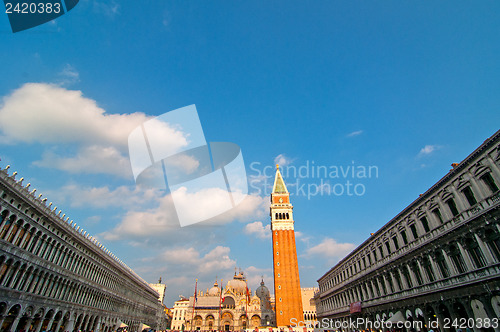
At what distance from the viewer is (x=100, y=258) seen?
44062mm

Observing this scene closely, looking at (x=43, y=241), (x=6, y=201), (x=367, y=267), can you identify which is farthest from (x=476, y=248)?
(x=43, y=241)

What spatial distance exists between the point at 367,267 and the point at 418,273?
40.1 feet

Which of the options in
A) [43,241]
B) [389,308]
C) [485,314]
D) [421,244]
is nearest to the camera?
[485,314]

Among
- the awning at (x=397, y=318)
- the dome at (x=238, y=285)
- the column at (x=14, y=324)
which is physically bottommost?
the column at (x=14, y=324)

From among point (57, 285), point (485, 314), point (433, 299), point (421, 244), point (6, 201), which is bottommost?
point (485, 314)

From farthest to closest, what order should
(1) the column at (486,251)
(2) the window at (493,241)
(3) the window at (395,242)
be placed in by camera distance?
(3) the window at (395,242) → (1) the column at (486,251) → (2) the window at (493,241)

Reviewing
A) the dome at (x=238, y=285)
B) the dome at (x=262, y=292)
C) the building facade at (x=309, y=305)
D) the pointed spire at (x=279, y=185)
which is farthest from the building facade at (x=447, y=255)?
the dome at (x=238, y=285)

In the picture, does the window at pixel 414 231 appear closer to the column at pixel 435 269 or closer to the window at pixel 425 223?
the window at pixel 425 223

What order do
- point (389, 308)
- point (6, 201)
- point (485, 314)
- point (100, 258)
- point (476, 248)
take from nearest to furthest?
point (485, 314)
point (476, 248)
point (6, 201)
point (389, 308)
point (100, 258)

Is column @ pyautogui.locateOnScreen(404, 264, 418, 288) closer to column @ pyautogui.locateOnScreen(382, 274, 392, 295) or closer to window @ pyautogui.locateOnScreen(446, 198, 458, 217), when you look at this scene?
column @ pyautogui.locateOnScreen(382, 274, 392, 295)

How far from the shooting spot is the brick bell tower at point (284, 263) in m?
64.9

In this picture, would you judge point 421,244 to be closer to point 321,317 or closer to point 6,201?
point 6,201

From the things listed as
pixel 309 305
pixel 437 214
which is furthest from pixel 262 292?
pixel 437 214

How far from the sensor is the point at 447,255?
896 inches
